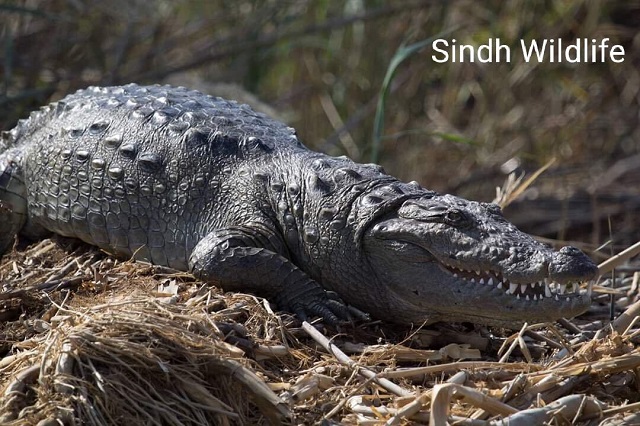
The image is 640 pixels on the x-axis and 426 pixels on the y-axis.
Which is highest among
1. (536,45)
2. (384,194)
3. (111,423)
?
(536,45)

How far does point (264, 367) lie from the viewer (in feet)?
11.7

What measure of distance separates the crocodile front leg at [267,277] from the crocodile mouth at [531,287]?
0.61 metres

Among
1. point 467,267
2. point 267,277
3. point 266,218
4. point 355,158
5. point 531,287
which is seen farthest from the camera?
point 355,158

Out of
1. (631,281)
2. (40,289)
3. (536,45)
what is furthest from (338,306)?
(536,45)

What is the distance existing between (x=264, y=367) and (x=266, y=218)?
101 centimetres

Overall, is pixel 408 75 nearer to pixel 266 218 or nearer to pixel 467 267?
pixel 266 218

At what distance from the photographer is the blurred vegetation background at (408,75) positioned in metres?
7.90

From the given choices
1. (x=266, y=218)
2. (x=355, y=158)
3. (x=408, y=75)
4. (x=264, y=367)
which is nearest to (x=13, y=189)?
(x=266, y=218)

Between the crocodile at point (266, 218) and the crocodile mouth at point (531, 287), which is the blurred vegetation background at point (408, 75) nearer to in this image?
the crocodile at point (266, 218)

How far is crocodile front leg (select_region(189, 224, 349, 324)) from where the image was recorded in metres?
4.13

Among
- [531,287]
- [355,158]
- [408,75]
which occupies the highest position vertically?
[408,75]

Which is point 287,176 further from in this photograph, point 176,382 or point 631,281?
point 631,281

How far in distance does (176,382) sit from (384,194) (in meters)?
1.37

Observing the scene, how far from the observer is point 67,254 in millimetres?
4820
